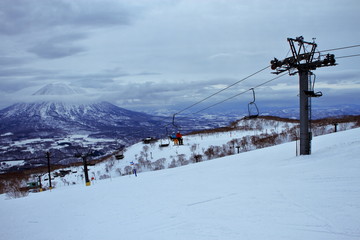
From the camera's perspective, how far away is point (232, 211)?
24.6ft

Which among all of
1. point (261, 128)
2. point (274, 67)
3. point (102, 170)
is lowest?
point (102, 170)

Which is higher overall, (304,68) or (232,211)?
(304,68)

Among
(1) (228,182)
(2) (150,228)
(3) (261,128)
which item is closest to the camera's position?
(2) (150,228)

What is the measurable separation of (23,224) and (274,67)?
49.7 feet

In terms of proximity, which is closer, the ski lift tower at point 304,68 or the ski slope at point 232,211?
the ski slope at point 232,211

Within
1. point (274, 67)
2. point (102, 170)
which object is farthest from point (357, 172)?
point (102, 170)

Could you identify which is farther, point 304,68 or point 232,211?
point 304,68

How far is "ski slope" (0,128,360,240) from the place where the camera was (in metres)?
5.96

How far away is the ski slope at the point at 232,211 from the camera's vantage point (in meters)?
5.96

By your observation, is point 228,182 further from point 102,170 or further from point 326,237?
point 102,170

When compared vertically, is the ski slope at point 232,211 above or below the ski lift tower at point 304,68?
below

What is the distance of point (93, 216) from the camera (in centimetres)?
993

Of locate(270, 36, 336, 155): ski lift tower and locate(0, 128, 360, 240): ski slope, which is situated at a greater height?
locate(270, 36, 336, 155): ski lift tower

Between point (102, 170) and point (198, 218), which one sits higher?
point (198, 218)
